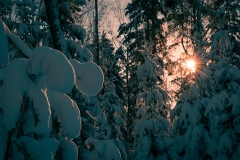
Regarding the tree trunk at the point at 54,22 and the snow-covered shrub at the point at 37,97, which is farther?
the tree trunk at the point at 54,22

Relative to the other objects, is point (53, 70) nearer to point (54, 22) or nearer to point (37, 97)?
point (37, 97)

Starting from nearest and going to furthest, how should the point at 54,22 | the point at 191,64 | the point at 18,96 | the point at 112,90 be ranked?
the point at 18,96
the point at 54,22
the point at 191,64
the point at 112,90

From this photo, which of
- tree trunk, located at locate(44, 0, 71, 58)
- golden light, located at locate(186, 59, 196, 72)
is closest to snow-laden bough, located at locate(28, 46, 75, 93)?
tree trunk, located at locate(44, 0, 71, 58)

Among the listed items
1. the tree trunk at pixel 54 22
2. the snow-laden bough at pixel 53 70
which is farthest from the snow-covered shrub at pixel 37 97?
the tree trunk at pixel 54 22

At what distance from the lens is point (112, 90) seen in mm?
14594

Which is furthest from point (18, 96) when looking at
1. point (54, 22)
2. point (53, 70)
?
point (54, 22)

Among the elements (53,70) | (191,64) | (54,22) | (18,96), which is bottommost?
(18,96)

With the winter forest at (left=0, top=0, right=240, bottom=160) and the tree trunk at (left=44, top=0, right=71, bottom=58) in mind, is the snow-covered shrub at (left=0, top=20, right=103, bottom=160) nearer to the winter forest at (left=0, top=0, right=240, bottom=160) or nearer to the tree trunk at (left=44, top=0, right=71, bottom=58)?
the winter forest at (left=0, top=0, right=240, bottom=160)

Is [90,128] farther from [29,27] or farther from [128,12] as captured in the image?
[128,12]

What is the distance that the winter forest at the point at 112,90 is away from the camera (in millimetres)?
1635

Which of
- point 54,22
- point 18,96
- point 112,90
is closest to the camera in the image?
point 18,96

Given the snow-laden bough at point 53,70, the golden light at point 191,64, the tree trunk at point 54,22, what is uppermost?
the golden light at point 191,64

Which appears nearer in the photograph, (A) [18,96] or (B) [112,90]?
(A) [18,96]

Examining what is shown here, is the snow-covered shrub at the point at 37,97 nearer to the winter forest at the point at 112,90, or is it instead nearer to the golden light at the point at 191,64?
the winter forest at the point at 112,90
